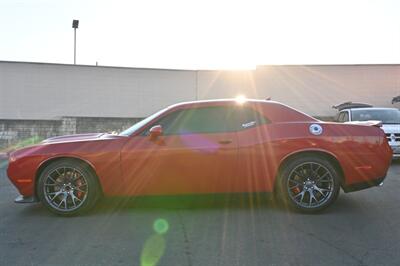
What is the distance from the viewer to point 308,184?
17.6 ft

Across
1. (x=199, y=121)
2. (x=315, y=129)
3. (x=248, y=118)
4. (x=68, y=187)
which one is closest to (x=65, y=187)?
(x=68, y=187)

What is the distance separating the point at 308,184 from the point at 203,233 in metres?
1.67

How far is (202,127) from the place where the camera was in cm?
543

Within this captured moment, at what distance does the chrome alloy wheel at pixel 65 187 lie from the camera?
5.29 meters

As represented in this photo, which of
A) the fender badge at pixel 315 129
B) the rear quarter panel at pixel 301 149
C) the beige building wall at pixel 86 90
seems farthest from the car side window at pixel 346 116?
the beige building wall at pixel 86 90

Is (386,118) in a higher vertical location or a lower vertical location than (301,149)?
higher

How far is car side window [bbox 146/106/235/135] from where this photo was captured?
541 cm

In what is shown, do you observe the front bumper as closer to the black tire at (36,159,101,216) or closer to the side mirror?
the black tire at (36,159,101,216)

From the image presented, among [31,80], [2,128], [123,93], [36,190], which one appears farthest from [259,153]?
[31,80]

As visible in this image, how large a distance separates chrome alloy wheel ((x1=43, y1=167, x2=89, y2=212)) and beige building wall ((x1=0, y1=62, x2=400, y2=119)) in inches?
588

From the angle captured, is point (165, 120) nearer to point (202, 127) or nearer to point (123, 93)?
point (202, 127)

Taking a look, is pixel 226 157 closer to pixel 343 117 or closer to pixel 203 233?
pixel 203 233

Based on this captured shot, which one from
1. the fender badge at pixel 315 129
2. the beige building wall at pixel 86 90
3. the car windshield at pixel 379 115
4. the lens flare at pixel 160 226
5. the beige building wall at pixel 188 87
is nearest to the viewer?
the lens flare at pixel 160 226

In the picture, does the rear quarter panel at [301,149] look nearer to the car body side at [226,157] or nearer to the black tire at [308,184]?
the car body side at [226,157]
